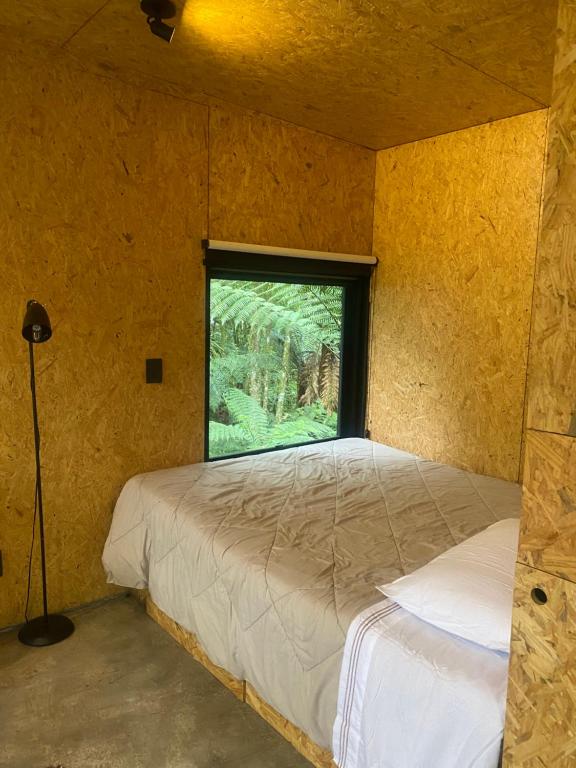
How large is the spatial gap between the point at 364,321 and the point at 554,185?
2.74 meters

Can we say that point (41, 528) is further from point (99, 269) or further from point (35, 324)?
point (99, 269)

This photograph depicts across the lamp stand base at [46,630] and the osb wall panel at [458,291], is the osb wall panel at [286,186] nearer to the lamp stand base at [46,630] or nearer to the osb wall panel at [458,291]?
the osb wall panel at [458,291]

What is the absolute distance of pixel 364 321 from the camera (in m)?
3.64

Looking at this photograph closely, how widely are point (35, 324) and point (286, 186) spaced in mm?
1631

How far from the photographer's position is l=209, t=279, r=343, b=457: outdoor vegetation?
310 centimetres

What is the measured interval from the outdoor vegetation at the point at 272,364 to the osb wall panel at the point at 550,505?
7.38 feet

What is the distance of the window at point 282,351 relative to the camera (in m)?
3.07

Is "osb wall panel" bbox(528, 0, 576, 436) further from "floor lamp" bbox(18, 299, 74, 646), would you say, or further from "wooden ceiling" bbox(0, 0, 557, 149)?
"floor lamp" bbox(18, 299, 74, 646)

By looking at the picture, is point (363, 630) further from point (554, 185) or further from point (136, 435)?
point (136, 435)

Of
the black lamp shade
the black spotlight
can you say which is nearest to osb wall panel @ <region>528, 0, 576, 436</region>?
the black spotlight

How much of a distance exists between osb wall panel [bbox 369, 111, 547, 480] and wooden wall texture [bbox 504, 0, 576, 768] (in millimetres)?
2071

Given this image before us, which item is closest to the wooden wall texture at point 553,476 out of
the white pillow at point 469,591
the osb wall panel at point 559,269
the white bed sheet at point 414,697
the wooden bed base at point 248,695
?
the osb wall panel at point 559,269

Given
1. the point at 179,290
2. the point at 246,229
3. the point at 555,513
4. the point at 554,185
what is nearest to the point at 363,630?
the point at 555,513

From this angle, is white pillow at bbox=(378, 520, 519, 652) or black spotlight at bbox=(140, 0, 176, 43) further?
black spotlight at bbox=(140, 0, 176, 43)
